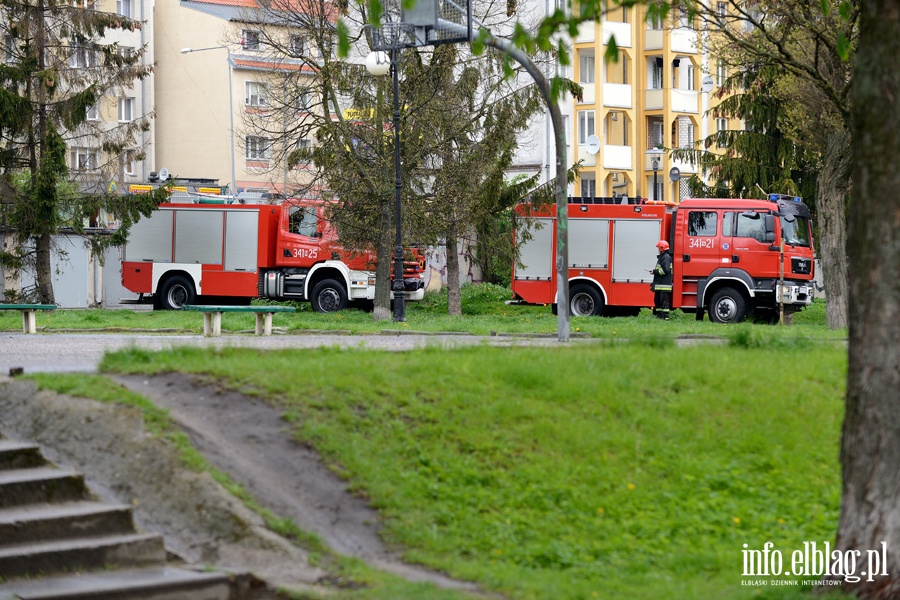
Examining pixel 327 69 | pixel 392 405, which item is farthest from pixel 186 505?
pixel 327 69

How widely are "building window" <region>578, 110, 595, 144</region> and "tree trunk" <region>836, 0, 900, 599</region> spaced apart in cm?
5273

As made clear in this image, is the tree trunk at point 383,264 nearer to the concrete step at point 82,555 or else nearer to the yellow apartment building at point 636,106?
the concrete step at point 82,555

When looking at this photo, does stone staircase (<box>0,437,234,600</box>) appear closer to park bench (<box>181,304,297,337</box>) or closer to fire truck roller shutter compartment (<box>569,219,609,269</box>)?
park bench (<box>181,304,297,337</box>)

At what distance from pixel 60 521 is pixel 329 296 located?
1040 inches

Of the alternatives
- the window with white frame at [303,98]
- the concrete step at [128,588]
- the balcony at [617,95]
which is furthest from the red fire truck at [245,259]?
the balcony at [617,95]

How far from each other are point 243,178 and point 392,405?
58.4 metres

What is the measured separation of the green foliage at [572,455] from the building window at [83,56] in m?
24.2

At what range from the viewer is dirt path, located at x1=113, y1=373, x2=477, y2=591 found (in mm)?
8711

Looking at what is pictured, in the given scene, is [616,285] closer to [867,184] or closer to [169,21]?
[867,184]

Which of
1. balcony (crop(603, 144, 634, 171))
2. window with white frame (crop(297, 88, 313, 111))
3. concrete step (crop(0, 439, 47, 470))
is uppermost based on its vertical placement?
balcony (crop(603, 144, 634, 171))

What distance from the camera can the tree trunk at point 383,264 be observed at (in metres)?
30.3

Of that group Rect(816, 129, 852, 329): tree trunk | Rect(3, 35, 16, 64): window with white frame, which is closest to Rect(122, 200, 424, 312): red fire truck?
Rect(3, 35, 16, 64): window with white frame

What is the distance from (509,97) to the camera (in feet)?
111

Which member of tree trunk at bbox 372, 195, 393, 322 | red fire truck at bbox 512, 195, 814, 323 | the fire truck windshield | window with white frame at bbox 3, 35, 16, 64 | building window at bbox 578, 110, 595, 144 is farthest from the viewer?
building window at bbox 578, 110, 595, 144
